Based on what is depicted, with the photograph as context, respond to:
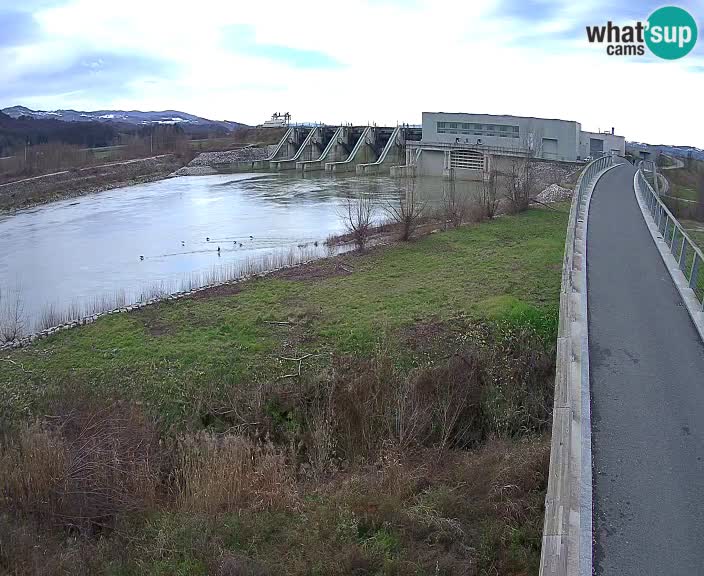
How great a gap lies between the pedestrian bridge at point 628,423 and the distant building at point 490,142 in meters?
35.2

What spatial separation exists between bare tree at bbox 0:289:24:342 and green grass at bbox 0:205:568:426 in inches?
46.7

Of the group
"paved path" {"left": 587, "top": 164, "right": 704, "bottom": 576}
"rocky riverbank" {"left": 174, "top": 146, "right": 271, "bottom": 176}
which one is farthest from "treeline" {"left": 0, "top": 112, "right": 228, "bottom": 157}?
"paved path" {"left": 587, "top": 164, "right": 704, "bottom": 576}

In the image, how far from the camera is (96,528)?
7207mm

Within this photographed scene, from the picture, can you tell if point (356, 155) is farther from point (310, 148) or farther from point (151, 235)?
point (151, 235)

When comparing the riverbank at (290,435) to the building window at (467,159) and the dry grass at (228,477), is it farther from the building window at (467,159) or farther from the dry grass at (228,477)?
the building window at (467,159)

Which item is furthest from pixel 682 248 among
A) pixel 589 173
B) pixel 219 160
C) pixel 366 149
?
pixel 219 160

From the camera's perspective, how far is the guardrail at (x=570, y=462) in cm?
439

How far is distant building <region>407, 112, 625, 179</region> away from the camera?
155 feet

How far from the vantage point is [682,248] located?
38.5ft

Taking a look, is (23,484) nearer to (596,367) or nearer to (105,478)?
(105,478)

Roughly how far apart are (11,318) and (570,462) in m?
14.0

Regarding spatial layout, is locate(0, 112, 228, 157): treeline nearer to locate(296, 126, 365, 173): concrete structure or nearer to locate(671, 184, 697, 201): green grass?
locate(296, 126, 365, 173): concrete structure

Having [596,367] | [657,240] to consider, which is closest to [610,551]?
[596,367]

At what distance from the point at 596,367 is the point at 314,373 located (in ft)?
14.4
